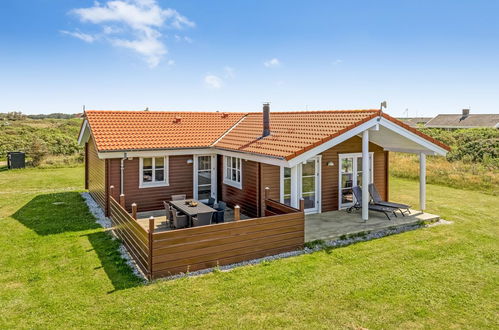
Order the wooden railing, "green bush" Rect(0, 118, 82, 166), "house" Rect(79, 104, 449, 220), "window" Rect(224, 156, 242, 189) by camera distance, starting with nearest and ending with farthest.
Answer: the wooden railing < "house" Rect(79, 104, 449, 220) < "window" Rect(224, 156, 242, 189) < "green bush" Rect(0, 118, 82, 166)

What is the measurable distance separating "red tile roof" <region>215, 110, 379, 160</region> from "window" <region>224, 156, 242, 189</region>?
63cm

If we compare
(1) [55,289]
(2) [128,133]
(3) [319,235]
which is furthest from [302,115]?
(1) [55,289]

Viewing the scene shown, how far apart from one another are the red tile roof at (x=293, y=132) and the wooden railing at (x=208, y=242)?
217 centimetres

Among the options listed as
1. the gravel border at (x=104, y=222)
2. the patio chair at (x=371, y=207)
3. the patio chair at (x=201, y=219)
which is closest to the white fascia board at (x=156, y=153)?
the gravel border at (x=104, y=222)

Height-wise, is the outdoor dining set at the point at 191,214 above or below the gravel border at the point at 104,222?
above

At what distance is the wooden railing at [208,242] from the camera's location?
716cm

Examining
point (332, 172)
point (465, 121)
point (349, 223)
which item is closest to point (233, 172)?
point (332, 172)

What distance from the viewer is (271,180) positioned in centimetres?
1158

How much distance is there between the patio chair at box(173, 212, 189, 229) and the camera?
10102mm

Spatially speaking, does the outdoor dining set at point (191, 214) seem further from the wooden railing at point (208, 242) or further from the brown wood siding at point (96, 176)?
the brown wood siding at point (96, 176)

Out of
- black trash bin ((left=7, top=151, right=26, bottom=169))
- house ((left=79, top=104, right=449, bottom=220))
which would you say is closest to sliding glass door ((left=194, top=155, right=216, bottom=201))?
house ((left=79, top=104, right=449, bottom=220))

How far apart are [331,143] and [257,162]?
255cm

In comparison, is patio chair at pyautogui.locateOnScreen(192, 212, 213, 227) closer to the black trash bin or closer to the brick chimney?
the brick chimney

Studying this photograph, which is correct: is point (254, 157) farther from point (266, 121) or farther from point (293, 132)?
point (266, 121)
